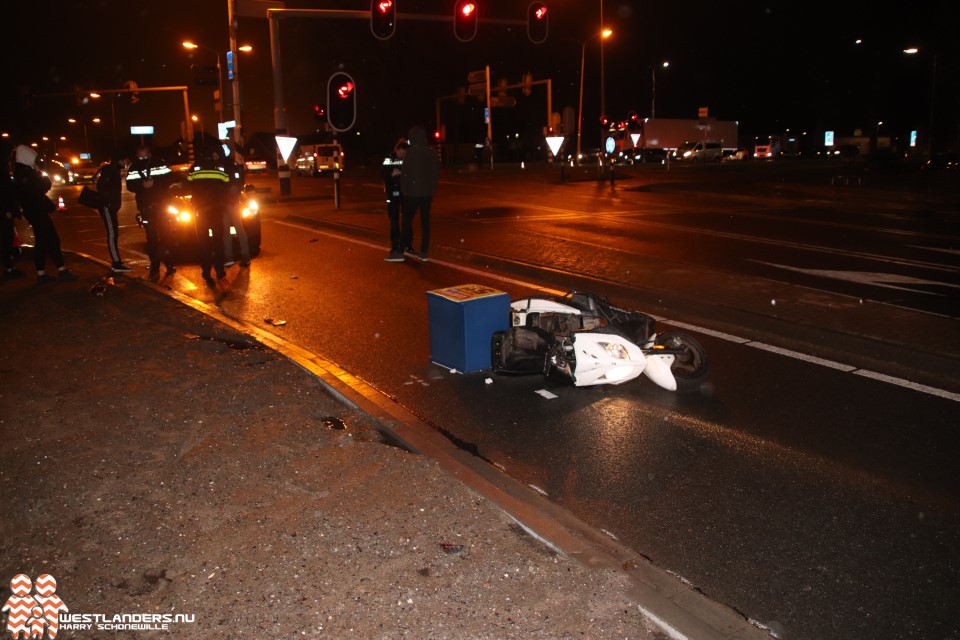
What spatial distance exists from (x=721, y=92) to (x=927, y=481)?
88.5 m

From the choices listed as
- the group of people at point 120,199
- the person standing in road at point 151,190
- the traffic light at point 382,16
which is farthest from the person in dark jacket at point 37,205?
the traffic light at point 382,16

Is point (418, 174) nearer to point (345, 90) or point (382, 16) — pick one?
point (345, 90)

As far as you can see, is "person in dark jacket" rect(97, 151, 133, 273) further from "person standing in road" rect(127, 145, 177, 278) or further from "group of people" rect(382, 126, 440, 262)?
"group of people" rect(382, 126, 440, 262)

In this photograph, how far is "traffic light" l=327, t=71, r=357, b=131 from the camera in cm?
1638

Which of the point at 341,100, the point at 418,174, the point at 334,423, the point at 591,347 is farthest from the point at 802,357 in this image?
the point at 341,100

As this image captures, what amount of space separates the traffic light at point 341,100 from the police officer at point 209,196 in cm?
544

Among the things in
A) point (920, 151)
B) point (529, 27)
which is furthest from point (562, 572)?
point (920, 151)

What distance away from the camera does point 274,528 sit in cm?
401

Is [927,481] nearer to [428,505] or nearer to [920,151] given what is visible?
[428,505]

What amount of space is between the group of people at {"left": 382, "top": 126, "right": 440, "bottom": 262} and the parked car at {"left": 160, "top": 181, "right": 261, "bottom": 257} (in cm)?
240

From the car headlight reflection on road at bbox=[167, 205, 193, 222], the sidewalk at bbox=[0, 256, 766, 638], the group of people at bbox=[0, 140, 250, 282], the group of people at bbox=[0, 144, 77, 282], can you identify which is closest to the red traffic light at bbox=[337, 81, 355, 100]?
the car headlight reflection on road at bbox=[167, 205, 193, 222]

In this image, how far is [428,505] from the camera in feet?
13.9

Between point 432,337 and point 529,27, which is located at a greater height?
point 529,27

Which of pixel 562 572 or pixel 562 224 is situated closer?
pixel 562 572
